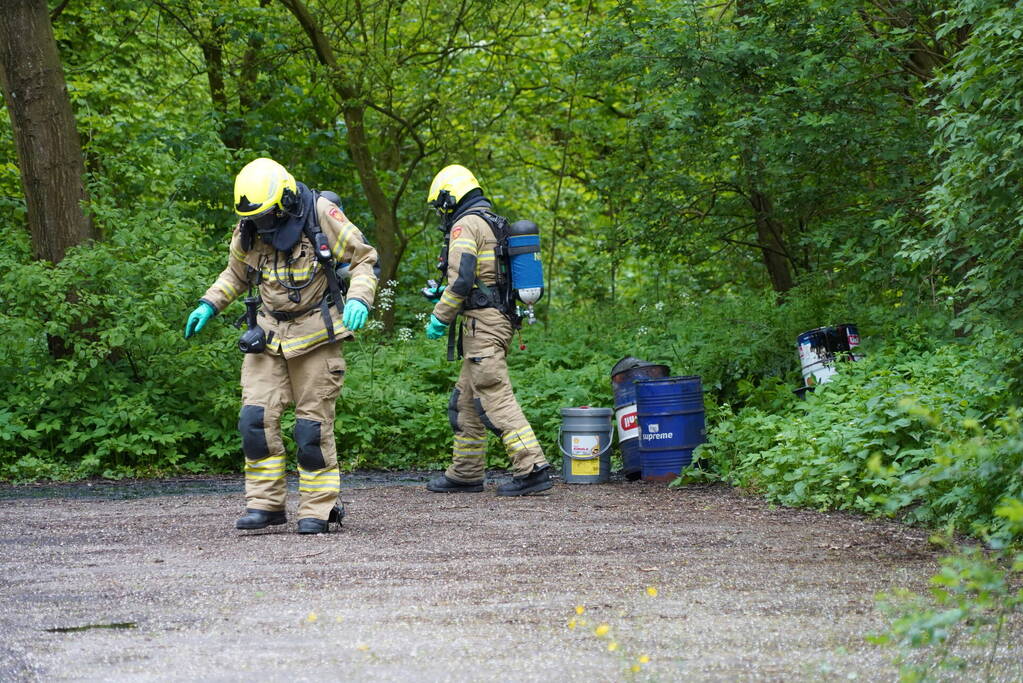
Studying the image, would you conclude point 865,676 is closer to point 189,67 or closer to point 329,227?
point 329,227

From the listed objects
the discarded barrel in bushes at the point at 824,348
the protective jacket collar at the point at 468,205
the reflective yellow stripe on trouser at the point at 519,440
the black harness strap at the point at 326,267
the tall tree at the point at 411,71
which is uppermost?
the tall tree at the point at 411,71

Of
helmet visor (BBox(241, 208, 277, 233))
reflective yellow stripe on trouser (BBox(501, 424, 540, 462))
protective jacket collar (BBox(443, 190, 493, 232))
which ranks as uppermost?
protective jacket collar (BBox(443, 190, 493, 232))

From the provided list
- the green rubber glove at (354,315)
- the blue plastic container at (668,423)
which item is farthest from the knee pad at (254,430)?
the blue plastic container at (668,423)

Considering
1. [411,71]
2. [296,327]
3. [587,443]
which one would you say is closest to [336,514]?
[296,327]

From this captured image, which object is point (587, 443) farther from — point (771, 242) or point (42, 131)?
point (42, 131)

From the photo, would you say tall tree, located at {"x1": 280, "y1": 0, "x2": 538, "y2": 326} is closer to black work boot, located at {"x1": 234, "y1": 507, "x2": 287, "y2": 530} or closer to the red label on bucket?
the red label on bucket

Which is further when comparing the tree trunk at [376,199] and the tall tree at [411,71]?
the tree trunk at [376,199]

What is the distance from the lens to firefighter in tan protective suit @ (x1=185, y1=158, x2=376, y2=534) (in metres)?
6.64

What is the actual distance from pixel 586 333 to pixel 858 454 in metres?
8.13

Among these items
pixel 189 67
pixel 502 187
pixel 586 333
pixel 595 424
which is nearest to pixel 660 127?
pixel 586 333

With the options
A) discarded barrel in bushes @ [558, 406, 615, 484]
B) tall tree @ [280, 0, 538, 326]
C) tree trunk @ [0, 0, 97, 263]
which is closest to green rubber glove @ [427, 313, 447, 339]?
discarded barrel in bushes @ [558, 406, 615, 484]

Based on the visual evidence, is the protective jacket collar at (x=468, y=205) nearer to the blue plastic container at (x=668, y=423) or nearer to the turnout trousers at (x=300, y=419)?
the blue plastic container at (x=668, y=423)

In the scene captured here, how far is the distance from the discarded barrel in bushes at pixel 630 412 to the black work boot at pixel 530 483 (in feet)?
4.08

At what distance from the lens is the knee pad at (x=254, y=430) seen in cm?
663
